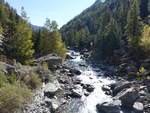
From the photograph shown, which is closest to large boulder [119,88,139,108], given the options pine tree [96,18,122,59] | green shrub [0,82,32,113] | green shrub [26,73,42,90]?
green shrub [26,73,42,90]

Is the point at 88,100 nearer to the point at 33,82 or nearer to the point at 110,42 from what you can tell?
the point at 33,82

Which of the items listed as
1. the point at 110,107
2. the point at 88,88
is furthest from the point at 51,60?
the point at 110,107

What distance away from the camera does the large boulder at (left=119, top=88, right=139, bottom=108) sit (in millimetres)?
19547

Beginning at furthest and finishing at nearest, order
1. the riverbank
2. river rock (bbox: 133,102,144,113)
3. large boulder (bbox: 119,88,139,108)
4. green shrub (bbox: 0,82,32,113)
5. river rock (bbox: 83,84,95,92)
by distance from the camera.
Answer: river rock (bbox: 83,84,95,92), large boulder (bbox: 119,88,139,108), river rock (bbox: 133,102,144,113), the riverbank, green shrub (bbox: 0,82,32,113)

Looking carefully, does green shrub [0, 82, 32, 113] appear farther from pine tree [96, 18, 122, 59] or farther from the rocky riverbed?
pine tree [96, 18, 122, 59]

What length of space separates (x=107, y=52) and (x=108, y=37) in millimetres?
4195

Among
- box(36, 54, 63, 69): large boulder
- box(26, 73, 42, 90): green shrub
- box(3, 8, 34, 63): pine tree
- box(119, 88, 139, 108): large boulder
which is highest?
box(3, 8, 34, 63): pine tree

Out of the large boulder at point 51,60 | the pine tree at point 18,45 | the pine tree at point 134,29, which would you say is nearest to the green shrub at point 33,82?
the pine tree at point 18,45

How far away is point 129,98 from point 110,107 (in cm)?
270

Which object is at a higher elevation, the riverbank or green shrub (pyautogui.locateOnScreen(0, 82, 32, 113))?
green shrub (pyautogui.locateOnScreen(0, 82, 32, 113))

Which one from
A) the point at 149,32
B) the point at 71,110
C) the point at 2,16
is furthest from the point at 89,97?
the point at 2,16

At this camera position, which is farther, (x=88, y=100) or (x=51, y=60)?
(x=51, y=60)

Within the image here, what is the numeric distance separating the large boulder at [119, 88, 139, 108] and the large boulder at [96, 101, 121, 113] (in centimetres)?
87

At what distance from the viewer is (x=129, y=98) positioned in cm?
1988
